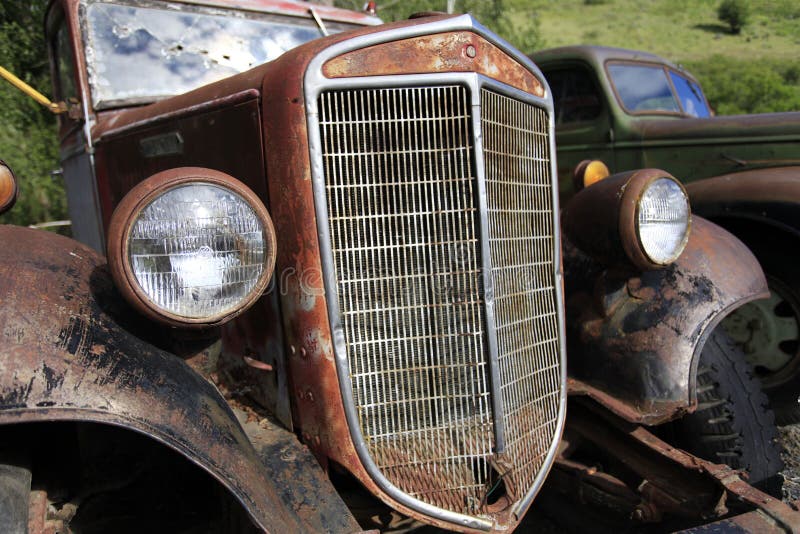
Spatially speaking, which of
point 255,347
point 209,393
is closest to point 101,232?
point 255,347

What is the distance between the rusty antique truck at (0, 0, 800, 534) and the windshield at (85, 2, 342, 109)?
0.63 m

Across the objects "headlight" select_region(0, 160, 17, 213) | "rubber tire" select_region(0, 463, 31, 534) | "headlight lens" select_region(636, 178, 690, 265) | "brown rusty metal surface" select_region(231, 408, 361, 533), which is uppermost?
"headlight" select_region(0, 160, 17, 213)

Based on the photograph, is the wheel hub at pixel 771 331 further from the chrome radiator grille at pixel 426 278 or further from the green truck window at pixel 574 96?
the chrome radiator grille at pixel 426 278

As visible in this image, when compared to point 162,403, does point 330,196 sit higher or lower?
higher

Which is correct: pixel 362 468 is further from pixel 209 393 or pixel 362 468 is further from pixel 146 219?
pixel 146 219

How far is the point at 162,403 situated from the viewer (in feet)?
4.93

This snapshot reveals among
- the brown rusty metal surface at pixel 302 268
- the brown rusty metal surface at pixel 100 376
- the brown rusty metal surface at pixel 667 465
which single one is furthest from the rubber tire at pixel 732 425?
the brown rusty metal surface at pixel 100 376

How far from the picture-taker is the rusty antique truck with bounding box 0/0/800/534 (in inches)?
59.6

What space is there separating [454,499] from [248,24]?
8.23 ft

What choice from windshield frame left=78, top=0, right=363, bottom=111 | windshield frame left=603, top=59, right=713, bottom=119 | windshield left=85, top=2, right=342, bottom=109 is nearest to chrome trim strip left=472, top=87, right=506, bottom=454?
windshield frame left=78, top=0, right=363, bottom=111

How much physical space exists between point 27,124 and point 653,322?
9.44 meters

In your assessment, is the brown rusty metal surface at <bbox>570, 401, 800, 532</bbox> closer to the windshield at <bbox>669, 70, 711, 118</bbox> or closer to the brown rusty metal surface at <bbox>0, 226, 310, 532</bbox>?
the brown rusty metal surface at <bbox>0, 226, 310, 532</bbox>

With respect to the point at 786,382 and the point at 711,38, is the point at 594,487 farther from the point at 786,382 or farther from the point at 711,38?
the point at 711,38

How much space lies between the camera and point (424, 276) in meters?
1.80
